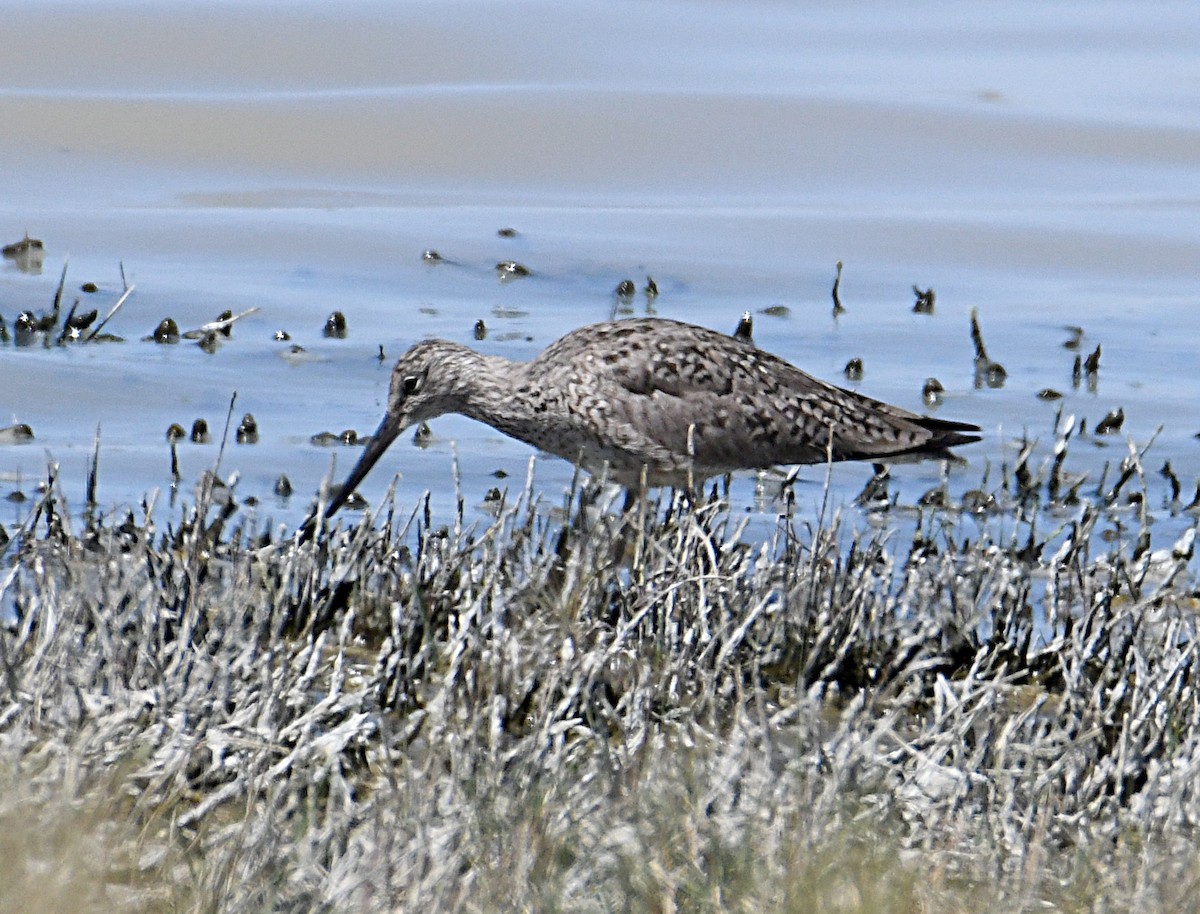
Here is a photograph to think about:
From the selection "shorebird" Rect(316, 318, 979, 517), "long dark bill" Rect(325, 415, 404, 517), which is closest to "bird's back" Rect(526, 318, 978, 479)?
"shorebird" Rect(316, 318, 979, 517)

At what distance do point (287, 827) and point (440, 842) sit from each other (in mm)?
392

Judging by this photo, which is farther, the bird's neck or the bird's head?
the bird's head

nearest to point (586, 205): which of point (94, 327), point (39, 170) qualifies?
point (39, 170)

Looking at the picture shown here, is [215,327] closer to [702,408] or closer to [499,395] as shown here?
[499,395]

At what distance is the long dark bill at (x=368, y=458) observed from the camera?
7.87m

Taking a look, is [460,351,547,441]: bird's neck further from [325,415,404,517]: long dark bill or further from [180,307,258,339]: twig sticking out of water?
[180,307,258,339]: twig sticking out of water

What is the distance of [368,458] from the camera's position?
802 cm

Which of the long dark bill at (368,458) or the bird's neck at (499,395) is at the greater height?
the bird's neck at (499,395)

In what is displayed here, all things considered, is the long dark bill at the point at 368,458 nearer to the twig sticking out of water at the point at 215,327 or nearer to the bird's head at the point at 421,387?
the bird's head at the point at 421,387

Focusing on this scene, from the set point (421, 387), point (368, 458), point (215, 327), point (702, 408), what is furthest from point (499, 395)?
point (215, 327)

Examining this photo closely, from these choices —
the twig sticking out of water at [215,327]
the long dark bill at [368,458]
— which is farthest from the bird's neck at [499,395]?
the twig sticking out of water at [215,327]

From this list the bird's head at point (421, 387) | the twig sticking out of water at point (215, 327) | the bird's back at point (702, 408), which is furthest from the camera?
the twig sticking out of water at point (215, 327)

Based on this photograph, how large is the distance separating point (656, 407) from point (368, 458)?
112cm

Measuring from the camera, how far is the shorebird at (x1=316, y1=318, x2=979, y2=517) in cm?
767
